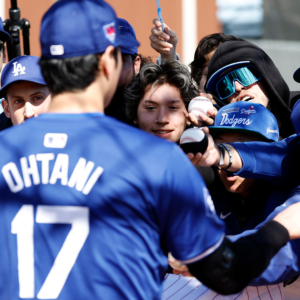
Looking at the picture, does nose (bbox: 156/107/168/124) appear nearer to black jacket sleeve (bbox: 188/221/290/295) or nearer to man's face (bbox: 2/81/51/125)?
man's face (bbox: 2/81/51/125)

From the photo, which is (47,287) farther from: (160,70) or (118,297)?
(160,70)

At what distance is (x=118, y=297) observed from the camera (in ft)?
4.08

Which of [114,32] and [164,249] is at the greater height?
[114,32]

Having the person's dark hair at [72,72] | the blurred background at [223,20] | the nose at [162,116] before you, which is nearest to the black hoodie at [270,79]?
the nose at [162,116]

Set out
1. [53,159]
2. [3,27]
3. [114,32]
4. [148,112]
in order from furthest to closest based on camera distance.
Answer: [3,27], [148,112], [114,32], [53,159]

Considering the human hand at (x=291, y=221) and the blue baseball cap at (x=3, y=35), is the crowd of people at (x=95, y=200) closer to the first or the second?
the human hand at (x=291, y=221)

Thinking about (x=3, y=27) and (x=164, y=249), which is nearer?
(x=164, y=249)

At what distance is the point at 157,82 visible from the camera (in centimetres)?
288

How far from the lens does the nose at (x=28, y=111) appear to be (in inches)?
106

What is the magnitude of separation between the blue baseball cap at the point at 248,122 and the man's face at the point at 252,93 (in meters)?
0.36

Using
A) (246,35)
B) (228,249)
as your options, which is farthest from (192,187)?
(246,35)

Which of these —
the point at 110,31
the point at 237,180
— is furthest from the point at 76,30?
the point at 237,180

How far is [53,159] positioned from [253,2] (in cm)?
804

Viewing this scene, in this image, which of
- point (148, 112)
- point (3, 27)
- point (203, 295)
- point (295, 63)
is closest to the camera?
point (203, 295)
